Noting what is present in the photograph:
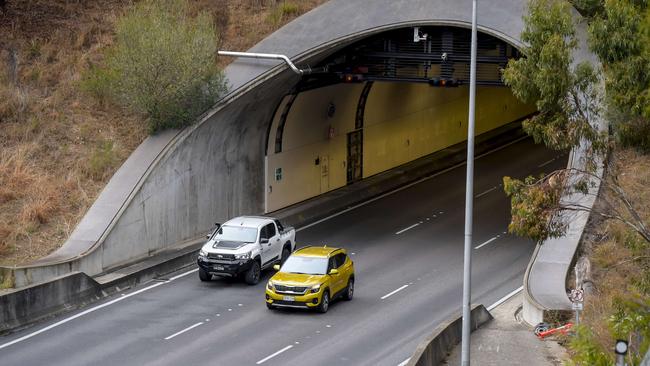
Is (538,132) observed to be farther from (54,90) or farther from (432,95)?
(432,95)

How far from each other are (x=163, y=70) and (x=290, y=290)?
10.1 meters

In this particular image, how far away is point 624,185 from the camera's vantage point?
30.7 metres

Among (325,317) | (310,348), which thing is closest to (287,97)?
(325,317)

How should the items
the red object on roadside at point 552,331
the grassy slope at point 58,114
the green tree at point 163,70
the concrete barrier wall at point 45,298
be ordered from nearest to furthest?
the red object on roadside at point 552,331 → the concrete barrier wall at point 45,298 → the grassy slope at point 58,114 → the green tree at point 163,70

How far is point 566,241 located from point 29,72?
1935cm

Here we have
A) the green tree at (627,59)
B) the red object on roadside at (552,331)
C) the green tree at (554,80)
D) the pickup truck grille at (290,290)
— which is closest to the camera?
the green tree at (627,59)

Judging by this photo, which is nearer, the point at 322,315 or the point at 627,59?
the point at 627,59

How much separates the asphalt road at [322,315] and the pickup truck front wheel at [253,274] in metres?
0.23

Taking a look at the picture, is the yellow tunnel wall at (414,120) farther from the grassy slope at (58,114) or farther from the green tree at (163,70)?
the green tree at (163,70)

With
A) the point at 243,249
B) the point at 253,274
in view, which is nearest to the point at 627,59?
the point at 243,249

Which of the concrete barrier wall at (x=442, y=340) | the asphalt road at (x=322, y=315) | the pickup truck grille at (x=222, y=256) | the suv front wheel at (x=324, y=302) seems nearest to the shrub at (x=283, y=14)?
the asphalt road at (x=322, y=315)

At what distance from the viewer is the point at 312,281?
27.7m

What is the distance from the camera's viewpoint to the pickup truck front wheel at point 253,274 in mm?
30406

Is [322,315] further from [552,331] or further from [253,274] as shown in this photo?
[552,331]
